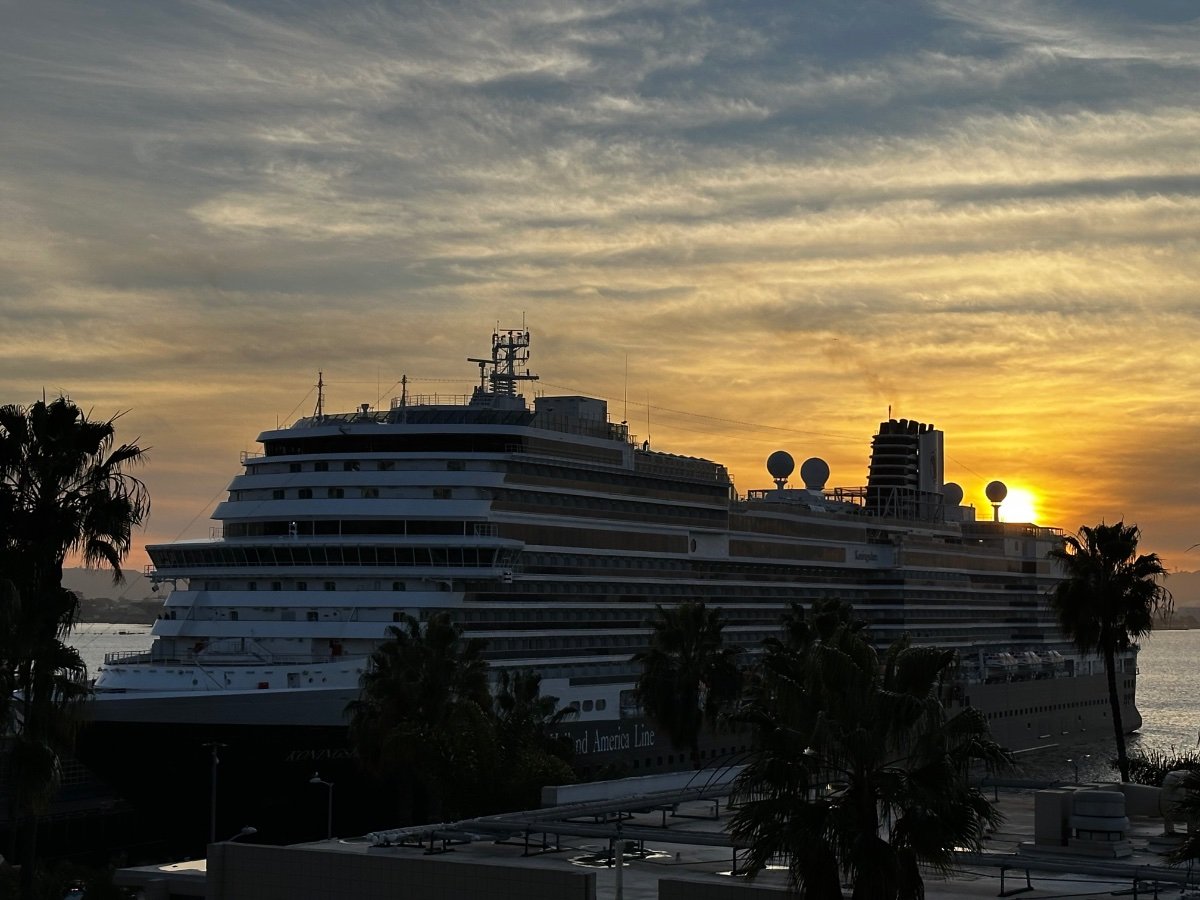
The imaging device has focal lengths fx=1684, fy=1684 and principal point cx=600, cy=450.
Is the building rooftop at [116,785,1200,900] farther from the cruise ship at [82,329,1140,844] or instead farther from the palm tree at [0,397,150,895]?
the cruise ship at [82,329,1140,844]

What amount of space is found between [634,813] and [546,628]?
92.6 ft

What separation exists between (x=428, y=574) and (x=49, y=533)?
3013 centimetres

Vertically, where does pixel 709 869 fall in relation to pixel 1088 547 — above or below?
below

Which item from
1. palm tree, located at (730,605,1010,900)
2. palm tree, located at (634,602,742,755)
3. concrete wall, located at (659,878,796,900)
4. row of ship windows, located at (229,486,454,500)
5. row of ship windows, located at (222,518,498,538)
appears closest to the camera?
palm tree, located at (730,605,1010,900)

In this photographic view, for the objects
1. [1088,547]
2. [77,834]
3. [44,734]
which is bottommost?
[77,834]

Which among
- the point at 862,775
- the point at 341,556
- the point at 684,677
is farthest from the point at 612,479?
the point at 862,775

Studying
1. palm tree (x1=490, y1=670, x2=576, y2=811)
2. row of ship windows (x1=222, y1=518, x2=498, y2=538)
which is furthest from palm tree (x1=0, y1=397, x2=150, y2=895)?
row of ship windows (x1=222, y1=518, x2=498, y2=538)

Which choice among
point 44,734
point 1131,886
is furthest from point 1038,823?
point 44,734

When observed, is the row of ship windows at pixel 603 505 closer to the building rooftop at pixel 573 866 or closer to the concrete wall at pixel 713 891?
the building rooftop at pixel 573 866

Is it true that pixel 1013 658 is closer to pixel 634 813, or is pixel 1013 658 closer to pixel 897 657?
pixel 634 813

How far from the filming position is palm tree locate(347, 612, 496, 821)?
48.2m

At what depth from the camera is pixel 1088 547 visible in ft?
194

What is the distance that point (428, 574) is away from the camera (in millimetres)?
60312

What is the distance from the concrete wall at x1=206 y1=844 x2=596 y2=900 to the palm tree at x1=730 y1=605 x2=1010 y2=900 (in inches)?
193
